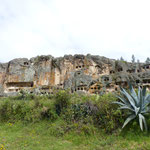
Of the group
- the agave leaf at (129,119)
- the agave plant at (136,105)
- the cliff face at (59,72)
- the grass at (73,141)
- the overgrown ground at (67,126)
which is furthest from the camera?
the cliff face at (59,72)

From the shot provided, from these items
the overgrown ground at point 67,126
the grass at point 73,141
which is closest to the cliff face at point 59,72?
the overgrown ground at point 67,126

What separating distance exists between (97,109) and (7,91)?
20.3 metres

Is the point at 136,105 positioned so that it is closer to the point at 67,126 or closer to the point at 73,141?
the point at 73,141

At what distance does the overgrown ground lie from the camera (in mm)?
5434

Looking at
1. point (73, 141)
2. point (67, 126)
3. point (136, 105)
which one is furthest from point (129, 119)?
point (67, 126)

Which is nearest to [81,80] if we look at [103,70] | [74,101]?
[103,70]

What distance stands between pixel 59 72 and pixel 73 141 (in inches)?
701

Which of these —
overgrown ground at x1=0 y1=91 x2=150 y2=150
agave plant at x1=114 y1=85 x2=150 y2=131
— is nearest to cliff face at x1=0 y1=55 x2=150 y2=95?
overgrown ground at x1=0 y1=91 x2=150 y2=150

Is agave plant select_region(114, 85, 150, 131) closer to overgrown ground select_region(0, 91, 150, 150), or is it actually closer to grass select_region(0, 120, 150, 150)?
overgrown ground select_region(0, 91, 150, 150)

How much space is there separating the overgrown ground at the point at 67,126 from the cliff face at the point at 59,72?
31.6 feet

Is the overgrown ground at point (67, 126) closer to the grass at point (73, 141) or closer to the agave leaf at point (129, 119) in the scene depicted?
Answer: the grass at point (73, 141)

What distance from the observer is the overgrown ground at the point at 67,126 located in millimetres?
5434

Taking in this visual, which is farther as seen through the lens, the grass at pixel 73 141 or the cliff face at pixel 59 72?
the cliff face at pixel 59 72

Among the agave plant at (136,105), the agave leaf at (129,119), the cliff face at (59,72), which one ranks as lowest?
the agave leaf at (129,119)
